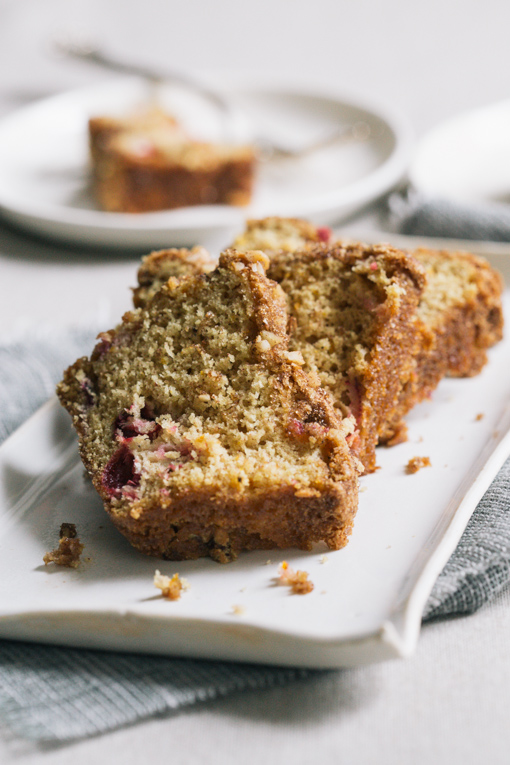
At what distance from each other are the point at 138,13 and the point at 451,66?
3.42 metres

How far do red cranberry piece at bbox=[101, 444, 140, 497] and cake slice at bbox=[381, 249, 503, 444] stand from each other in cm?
95

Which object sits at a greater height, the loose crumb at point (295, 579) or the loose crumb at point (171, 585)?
the loose crumb at point (295, 579)

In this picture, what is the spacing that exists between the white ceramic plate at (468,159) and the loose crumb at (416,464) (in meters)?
2.61

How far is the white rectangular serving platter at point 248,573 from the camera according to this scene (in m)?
2.01

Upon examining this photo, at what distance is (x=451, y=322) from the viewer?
3.18 meters

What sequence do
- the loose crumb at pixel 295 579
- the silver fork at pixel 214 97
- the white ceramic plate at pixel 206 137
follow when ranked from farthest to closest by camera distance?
the silver fork at pixel 214 97 → the white ceramic plate at pixel 206 137 → the loose crumb at pixel 295 579

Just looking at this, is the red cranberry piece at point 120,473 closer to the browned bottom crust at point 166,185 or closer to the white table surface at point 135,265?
the white table surface at point 135,265

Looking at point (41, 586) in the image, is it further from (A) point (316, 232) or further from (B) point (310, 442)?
(A) point (316, 232)

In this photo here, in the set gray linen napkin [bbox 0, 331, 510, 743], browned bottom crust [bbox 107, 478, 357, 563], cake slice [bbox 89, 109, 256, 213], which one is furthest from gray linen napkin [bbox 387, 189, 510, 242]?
browned bottom crust [bbox 107, 478, 357, 563]

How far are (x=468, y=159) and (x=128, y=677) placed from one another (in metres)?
4.43

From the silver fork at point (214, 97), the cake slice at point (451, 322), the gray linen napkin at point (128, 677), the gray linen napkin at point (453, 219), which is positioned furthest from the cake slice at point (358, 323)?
the silver fork at point (214, 97)

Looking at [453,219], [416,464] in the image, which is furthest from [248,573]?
[453,219]

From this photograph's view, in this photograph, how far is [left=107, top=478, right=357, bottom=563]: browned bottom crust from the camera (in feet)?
7.51

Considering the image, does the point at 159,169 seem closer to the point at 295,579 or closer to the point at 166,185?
the point at 166,185
